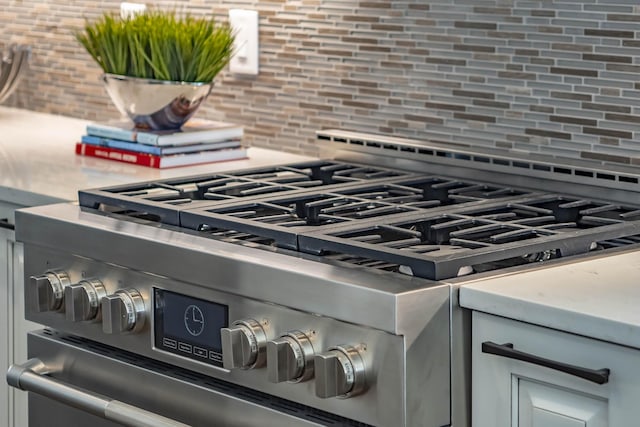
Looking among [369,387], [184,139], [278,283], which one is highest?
[184,139]

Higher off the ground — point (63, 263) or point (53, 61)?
point (53, 61)

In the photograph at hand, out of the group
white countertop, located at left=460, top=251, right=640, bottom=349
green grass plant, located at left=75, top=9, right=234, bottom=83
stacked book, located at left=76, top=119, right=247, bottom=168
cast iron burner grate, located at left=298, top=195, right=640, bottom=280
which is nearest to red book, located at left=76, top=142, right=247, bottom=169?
stacked book, located at left=76, top=119, right=247, bottom=168

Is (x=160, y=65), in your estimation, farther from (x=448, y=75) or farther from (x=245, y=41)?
(x=448, y=75)

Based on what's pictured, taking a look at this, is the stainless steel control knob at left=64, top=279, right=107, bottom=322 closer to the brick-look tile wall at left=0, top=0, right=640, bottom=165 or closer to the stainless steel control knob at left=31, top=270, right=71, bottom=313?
the stainless steel control knob at left=31, top=270, right=71, bottom=313

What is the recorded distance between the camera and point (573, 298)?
1.33 meters

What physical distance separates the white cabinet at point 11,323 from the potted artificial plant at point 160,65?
39 centimetres

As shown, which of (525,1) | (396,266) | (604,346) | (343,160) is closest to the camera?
(604,346)

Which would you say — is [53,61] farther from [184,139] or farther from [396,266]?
[396,266]

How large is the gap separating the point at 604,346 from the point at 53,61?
218cm

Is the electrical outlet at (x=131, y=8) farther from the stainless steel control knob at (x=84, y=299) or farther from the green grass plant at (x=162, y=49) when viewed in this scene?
the stainless steel control knob at (x=84, y=299)

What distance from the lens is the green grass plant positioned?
233 cm

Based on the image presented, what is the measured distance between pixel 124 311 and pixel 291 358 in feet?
1.10

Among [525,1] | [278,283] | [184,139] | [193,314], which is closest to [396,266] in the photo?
[278,283]

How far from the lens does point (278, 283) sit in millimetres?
1479
